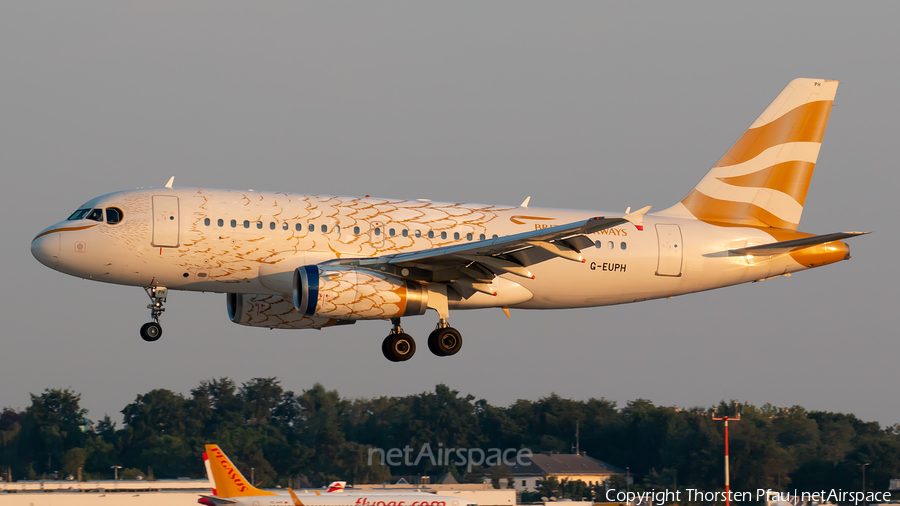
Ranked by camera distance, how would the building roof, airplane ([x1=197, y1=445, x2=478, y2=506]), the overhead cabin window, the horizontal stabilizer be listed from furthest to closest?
1. the building roof
2. airplane ([x1=197, y1=445, x2=478, y2=506])
3. the horizontal stabilizer
4. the overhead cabin window

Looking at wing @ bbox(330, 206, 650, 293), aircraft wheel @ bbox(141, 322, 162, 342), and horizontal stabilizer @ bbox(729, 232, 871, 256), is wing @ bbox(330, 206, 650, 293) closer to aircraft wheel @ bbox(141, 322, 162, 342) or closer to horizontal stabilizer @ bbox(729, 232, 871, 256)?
horizontal stabilizer @ bbox(729, 232, 871, 256)

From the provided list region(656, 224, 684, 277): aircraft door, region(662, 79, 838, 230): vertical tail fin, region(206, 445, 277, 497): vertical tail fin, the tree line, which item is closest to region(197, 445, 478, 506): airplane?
region(206, 445, 277, 497): vertical tail fin

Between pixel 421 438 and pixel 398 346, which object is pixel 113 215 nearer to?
pixel 398 346

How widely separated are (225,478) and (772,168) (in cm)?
2508

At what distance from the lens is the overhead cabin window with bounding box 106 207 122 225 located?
1205 inches

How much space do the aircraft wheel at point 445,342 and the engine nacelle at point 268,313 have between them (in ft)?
12.5

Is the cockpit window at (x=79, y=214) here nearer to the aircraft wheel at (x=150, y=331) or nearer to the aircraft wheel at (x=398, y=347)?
the aircraft wheel at (x=150, y=331)

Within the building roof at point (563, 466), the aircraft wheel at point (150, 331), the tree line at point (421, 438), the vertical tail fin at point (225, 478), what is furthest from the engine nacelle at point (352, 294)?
the building roof at point (563, 466)

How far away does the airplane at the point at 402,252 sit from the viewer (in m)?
30.1

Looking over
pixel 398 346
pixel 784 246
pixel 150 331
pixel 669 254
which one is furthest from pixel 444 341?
pixel 784 246

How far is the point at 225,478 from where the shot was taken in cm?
4447

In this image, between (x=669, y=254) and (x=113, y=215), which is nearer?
(x=113, y=215)

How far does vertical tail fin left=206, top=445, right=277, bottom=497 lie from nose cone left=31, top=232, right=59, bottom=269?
1602 centimetres

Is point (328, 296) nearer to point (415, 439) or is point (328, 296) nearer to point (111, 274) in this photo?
point (111, 274)
